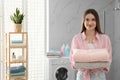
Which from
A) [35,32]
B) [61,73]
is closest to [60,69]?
[61,73]

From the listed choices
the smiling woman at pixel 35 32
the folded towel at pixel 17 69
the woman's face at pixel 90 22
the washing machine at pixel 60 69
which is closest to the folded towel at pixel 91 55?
the woman's face at pixel 90 22

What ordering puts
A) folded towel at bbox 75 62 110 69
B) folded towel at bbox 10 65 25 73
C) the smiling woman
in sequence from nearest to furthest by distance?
1. folded towel at bbox 75 62 110 69
2. folded towel at bbox 10 65 25 73
3. the smiling woman

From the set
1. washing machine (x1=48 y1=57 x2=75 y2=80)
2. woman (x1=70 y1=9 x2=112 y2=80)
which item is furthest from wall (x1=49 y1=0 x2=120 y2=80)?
woman (x1=70 y1=9 x2=112 y2=80)

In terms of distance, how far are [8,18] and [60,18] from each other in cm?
94

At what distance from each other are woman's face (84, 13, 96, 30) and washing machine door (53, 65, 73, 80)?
5.01 feet

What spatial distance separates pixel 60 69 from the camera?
3.75 meters

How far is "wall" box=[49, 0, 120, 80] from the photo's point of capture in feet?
13.4

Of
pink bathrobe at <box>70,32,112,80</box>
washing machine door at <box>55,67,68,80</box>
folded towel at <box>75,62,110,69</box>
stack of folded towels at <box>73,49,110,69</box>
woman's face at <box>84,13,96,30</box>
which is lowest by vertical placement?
washing machine door at <box>55,67,68,80</box>

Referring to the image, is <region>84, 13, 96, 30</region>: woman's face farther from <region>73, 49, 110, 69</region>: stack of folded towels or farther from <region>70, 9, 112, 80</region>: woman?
<region>73, 49, 110, 69</region>: stack of folded towels

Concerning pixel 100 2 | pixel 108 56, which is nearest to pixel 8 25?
pixel 100 2

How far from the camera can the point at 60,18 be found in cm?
411

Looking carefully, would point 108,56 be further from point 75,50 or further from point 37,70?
point 37,70

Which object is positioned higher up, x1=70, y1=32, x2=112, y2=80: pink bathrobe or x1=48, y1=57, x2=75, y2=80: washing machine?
x1=70, y1=32, x2=112, y2=80: pink bathrobe

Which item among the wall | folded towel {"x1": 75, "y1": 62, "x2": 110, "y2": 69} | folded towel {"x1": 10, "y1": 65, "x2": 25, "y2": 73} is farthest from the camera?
the wall
